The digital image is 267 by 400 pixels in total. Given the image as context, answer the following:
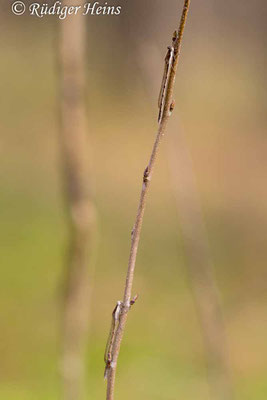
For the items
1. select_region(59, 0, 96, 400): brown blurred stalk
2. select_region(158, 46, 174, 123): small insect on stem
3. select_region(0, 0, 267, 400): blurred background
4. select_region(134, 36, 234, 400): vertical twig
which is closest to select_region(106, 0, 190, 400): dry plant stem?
select_region(158, 46, 174, 123): small insect on stem

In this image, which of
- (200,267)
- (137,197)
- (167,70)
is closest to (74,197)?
(167,70)

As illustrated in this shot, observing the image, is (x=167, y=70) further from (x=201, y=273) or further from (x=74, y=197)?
(x=201, y=273)

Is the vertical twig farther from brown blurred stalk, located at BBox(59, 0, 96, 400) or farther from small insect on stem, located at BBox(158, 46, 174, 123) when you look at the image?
small insect on stem, located at BBox(158, 46, 174, 123)

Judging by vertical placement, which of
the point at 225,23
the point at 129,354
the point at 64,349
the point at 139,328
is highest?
the point at 225,23

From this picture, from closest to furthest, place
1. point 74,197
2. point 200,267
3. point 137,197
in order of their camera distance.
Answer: point 74,197 < point 200,267 < point 137,197

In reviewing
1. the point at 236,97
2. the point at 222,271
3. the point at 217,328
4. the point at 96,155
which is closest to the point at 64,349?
the point at 217,328

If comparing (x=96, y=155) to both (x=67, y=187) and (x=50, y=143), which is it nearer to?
(x=50, y=143)
